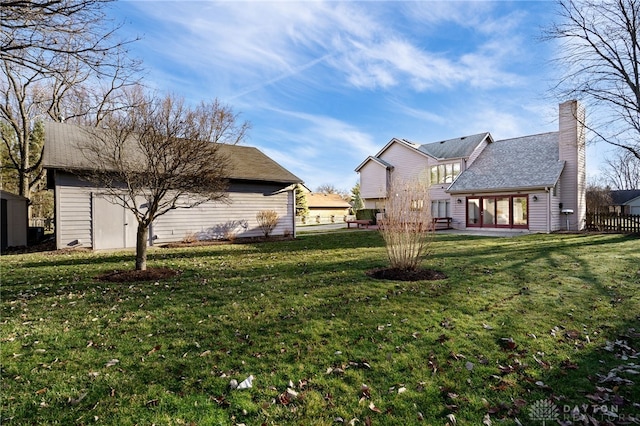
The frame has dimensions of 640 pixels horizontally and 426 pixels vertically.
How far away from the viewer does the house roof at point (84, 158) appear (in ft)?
39.1

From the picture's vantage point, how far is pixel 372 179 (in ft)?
95.5

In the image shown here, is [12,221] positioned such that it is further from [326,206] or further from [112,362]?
[326,206]

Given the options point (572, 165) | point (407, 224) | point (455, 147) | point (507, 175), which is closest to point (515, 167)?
point (507, 175)

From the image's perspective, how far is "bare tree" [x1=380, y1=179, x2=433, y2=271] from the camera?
727cm

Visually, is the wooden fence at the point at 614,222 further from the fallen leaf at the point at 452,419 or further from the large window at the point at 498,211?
the fallen leaf at the point at 452,419

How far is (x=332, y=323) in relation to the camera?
4629 mm

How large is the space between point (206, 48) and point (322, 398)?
11507 millimetres

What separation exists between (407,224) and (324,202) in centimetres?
4718

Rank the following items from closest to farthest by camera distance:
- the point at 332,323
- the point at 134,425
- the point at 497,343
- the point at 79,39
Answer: the point at 134,425, the point at 497,343, the point at 332,323, the point at 79,39

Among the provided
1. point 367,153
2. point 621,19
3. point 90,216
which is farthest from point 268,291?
point 367,153

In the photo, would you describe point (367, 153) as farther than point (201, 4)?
Yes

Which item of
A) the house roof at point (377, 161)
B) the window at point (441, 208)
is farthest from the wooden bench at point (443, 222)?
the house roof at point (377, 161)

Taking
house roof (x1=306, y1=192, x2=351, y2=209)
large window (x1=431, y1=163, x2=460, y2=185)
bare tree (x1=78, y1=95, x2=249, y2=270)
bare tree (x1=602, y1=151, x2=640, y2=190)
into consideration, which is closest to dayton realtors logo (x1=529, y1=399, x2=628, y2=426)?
bare tree (x1=78, y1=95, x2=249, y2=270)

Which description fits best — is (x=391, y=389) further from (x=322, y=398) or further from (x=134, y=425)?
(x=134, y=425)
